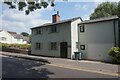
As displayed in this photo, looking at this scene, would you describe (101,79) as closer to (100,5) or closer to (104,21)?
(104,21)

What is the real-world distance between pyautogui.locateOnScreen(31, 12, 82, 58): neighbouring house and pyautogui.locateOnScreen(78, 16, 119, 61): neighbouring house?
126 centimetres

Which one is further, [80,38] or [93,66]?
[80,38]

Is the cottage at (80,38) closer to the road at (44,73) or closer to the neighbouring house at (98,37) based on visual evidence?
the neighbouring house at (98,37)

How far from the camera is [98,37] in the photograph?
2667 centimetres

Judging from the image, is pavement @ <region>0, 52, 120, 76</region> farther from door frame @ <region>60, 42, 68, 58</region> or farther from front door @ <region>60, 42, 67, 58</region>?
front door @ <region>60, 42, 67, 58</region>

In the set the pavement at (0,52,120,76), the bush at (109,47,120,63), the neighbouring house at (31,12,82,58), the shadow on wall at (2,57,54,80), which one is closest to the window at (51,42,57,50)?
the neighbouring house at (31,12,82,58)

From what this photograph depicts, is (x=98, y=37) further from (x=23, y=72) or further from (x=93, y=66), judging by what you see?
(x=23, y=72)

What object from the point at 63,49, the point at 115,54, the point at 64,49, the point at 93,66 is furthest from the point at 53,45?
the point at 93,66

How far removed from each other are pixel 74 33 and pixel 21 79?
18.2 meters

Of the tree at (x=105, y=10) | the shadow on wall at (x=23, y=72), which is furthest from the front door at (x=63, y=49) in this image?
the tree at (x=105, y=10)

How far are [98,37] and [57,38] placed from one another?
6.88 meters

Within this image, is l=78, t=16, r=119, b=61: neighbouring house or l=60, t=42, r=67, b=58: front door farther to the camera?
l=60, t=42, r=67, b=58: front door

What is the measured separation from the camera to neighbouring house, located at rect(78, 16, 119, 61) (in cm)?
2505

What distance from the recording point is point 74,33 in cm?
2886
